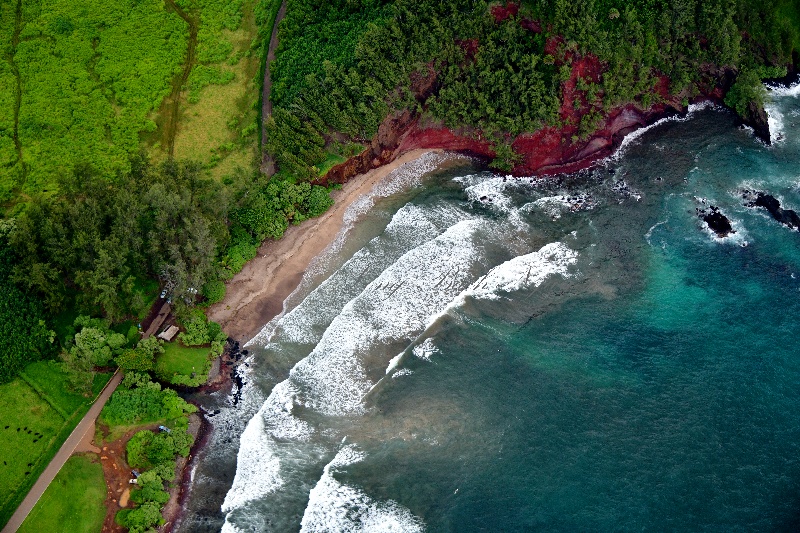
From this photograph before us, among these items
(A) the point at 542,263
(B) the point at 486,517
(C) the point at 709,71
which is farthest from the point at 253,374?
(C) the point at 709,71

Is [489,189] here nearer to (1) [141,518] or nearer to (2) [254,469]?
(2) [254,469]

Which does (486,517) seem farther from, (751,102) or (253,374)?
(751,102)

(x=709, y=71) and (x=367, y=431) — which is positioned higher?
(x=709, y=71)

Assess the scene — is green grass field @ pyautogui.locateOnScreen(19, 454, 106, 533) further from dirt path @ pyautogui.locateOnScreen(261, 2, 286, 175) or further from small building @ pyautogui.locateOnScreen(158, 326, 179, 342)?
dirt path @ pyautogui.locateOnScreen(261, 2, 286, 175)

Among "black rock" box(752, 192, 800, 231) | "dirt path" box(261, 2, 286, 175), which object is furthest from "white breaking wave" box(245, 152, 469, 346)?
"black rock" box(752, 192, 800, 231)

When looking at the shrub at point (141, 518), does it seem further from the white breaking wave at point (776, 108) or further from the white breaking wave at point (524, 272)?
the white breaking wave at point (776, 108)

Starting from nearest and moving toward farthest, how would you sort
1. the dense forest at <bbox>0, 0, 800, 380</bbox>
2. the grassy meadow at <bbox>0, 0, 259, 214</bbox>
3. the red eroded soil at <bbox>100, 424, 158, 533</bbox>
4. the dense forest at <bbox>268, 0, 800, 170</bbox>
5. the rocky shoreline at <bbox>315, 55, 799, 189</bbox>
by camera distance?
the red eroded soil at <bbox>100, 424, 158, 533</bbox> < the dense forest at <bbox>0, 0, 800, 380</bbox> < the dense forest at <bbox>268, 0, 800, 170</bbox> < the rocky shoreline at <bbox>315, 55, 799, 189</bbox> < the grassy meadow at <bbox>0, 0, 259, 214</bbox>

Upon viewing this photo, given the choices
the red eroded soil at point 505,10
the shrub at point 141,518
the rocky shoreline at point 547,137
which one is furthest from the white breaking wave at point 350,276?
the red eroded soil at point 505,10
